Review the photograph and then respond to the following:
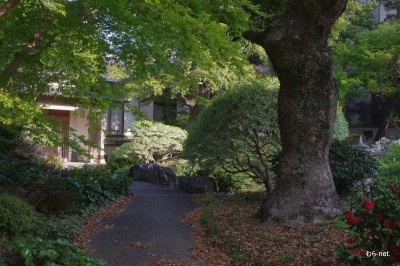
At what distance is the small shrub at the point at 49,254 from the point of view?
5441mm

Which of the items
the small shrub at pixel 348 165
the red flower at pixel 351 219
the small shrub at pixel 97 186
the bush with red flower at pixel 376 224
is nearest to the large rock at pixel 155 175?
the small shrub at pixel 97 186

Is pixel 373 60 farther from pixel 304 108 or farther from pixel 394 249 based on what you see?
pixel 394 249

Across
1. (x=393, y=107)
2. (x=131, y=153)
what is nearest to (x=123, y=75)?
(x=131, y=153)

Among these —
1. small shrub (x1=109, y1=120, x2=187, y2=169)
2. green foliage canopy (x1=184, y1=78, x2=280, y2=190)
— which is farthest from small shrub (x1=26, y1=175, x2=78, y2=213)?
small shrub (x1=109, y1=120, x2=187, y2=169)

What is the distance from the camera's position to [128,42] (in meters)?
8.15

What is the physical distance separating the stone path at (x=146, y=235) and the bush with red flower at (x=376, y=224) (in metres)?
2.99

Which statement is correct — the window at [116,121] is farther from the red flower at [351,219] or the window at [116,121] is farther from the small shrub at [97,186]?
the red flower at [351,219]

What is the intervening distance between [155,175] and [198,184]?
280 centimetres

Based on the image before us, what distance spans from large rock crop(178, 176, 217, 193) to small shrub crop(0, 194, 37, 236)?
791cm

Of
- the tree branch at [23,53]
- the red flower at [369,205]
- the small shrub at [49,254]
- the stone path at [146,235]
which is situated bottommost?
the stone path at [146,235]

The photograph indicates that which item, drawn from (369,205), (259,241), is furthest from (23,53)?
(369,205)

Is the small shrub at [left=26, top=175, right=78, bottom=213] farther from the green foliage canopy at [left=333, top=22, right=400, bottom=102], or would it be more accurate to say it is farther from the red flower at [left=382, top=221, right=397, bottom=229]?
the green foliage canopy at [left=333, top=22, right=400, bottom=102]

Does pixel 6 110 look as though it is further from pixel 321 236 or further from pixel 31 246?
pixel 321 236

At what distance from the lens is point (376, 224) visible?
557 centimetres
